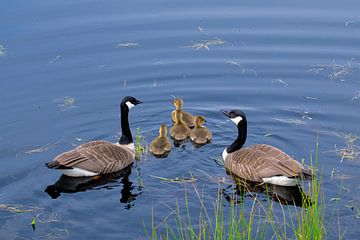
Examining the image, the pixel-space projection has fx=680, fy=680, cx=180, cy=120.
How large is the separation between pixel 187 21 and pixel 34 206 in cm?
845

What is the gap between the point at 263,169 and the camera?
36.4 ft

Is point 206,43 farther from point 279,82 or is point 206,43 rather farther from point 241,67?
A: point 279,82

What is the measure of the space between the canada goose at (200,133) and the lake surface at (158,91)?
0.56 feet

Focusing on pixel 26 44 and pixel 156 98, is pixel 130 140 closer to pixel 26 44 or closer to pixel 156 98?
pixel 156 98

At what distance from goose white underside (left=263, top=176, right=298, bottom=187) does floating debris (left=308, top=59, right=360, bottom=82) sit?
433cm

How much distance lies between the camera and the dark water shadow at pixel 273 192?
10.5 metres

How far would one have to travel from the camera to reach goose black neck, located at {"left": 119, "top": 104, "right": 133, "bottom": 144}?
1227cm

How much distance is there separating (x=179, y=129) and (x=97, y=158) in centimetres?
187

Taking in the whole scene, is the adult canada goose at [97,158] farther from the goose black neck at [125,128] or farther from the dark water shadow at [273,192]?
the dark water shadow at [273,192]

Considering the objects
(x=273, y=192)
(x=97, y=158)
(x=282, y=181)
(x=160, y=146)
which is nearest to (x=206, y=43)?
(x=160, y=146)

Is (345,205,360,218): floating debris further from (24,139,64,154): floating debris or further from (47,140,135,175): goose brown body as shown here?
(24,139,64,154): floating debris

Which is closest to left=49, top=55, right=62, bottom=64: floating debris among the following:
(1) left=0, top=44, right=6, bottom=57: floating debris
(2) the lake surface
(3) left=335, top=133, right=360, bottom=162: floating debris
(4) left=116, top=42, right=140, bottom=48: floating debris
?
(2) the lake surface

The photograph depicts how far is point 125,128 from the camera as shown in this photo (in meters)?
12.3

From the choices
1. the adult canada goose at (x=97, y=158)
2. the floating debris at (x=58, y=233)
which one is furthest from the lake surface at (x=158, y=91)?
the adult canada goose at (x=97, y=158)
